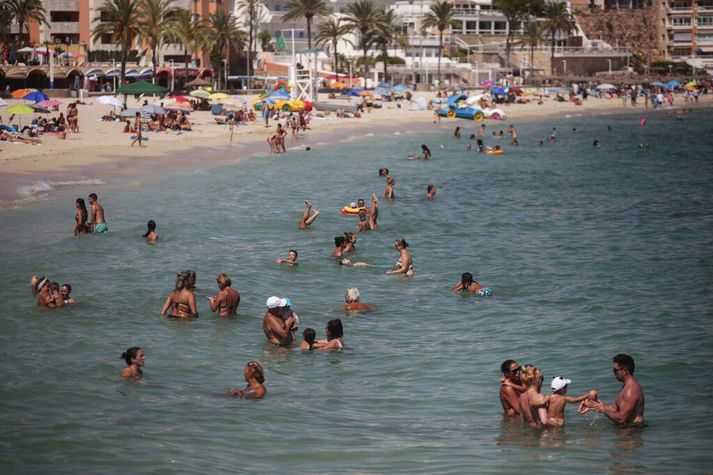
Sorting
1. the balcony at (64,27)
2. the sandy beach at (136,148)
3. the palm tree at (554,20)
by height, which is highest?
the palm tree at (554,20)

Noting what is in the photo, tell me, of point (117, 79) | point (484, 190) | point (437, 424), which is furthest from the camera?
point (117, 79)

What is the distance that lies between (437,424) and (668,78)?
11531 centimetres

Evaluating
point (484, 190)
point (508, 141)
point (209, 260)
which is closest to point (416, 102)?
point (508, 141)

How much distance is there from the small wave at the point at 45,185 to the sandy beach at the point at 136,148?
0.22 ft

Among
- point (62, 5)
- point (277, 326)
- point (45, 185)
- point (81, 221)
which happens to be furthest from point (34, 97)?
point (277, 326)

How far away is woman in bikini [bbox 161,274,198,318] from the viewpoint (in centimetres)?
1775

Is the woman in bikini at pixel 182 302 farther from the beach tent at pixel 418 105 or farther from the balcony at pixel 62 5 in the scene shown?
the balcony at pixel 62 5

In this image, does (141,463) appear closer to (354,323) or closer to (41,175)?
(354,323)

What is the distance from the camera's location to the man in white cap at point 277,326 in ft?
52.9

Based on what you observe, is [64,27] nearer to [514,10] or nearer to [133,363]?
[514,10]

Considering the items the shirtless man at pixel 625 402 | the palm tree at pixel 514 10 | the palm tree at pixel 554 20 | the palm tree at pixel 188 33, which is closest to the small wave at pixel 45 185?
the shirtless man at pixel 625 402

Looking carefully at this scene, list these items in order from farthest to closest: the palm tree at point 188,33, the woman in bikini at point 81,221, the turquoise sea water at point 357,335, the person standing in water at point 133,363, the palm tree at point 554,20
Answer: the palm tree at point 554,20
the palm tree at point 188,33
the woman in bikini at point 81,221
the person standing in water at point 133,363
the turquoise sea water at point 357,335

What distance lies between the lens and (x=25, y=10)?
242 ft

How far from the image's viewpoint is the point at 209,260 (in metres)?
23.2
